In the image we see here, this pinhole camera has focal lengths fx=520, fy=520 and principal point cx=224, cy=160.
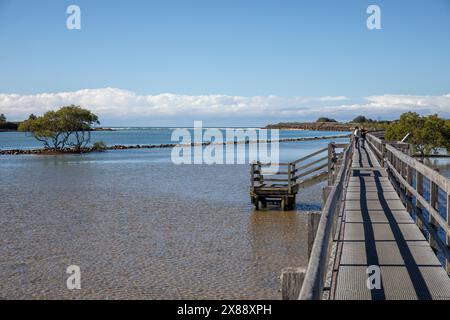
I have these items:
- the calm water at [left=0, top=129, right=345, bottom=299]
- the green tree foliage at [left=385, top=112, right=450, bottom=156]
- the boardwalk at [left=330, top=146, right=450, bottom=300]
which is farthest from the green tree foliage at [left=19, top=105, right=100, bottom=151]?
the boardwalk at [left=330, top=146, right=450, bottom=300]

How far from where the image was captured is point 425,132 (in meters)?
46.1

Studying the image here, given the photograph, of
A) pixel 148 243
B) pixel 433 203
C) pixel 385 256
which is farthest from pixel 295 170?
pixel 385 256

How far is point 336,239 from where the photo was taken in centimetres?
759

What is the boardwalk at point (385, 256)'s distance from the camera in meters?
5.35

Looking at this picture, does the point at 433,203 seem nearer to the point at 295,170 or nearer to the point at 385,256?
the point at 385,256

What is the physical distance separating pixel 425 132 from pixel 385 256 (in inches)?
1680

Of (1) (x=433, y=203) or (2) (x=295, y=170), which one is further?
(2) (x=295, y=170)

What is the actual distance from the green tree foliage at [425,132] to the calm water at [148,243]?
2398 cm

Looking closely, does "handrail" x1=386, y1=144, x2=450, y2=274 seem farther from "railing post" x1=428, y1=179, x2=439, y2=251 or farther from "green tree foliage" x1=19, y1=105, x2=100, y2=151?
"green tree foliage" x1=19, y1=105, x2=100, y2=151

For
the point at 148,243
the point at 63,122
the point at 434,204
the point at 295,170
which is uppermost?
the point at 63,122

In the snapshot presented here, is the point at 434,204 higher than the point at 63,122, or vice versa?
the point at 63,122
